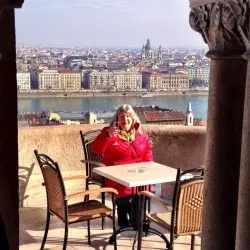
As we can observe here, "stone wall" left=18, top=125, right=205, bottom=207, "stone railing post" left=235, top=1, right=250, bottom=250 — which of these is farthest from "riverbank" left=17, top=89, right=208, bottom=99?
"stone railing post" left=235, top=1, right=250, bottom=250

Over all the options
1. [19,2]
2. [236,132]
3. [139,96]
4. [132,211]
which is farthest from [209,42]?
[139,96]

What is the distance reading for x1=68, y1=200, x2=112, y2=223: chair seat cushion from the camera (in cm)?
338

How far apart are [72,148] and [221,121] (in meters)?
2.92

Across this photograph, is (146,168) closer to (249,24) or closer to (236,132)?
(236,132)

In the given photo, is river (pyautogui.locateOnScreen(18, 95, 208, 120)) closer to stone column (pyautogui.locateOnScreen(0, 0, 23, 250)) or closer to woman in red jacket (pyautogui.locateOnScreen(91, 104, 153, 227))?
woman in red jacket (pyautogui.locateOnScreen(91, 104, 153, 227))

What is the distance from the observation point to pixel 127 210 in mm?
4086

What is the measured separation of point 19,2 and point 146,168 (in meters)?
2.40

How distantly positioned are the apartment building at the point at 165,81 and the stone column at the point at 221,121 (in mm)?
8033

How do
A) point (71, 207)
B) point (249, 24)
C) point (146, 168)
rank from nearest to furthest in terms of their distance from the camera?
point (249, 24)
point (71, 207)
point (146, 168)

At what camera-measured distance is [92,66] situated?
1057 centimetres

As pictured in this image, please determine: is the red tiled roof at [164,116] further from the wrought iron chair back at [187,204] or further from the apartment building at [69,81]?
the apartment building at [69,81]

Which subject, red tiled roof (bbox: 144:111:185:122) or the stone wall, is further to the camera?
red tiled roof (bbox: 144:111:185:122)

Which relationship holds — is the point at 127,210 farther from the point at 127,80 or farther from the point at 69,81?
the point at 127,80

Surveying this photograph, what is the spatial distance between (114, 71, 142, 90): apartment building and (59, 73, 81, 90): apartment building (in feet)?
2.94
